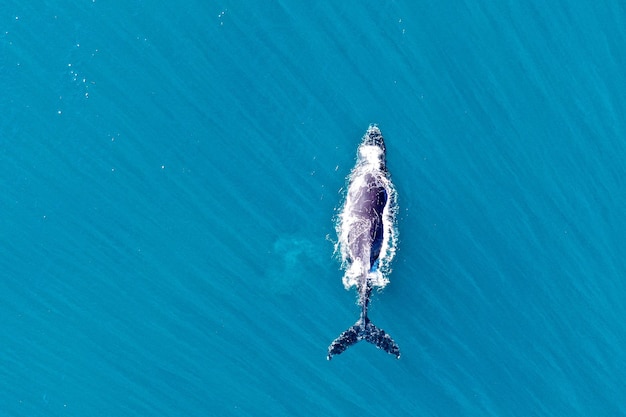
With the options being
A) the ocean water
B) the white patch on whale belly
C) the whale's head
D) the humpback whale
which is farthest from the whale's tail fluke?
the whale's head

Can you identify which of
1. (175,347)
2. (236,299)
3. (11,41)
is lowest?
(175,347)

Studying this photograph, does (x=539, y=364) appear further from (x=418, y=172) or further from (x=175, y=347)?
(x=175, y=347)

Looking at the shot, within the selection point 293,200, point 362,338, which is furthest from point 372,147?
point 362,338

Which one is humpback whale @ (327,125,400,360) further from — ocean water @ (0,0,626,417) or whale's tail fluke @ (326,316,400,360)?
ocean water @ (0,0,626,417)

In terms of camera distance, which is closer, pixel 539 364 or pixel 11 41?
pixel 11 41

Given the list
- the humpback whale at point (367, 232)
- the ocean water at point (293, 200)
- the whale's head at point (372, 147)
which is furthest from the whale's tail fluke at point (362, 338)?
the whale's head at point (372, 147)

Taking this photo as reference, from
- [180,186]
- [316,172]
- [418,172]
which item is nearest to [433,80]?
[418,172]

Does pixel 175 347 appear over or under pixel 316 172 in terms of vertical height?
under
